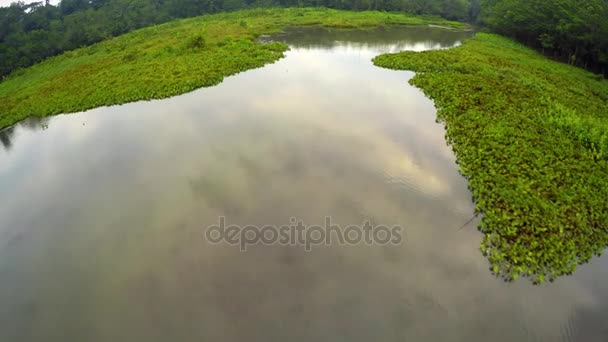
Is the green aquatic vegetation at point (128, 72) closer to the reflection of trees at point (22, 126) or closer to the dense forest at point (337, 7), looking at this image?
the reflection of trees at point (22, 126)

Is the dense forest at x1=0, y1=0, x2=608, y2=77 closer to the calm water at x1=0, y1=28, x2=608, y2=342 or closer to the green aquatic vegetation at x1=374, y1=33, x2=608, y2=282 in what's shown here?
the green aquatic vegetation at x1=374, y1=33, x2=608, y2=282

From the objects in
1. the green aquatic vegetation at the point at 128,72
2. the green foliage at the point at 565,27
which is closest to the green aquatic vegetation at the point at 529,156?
the green foliage at the point at 565,27

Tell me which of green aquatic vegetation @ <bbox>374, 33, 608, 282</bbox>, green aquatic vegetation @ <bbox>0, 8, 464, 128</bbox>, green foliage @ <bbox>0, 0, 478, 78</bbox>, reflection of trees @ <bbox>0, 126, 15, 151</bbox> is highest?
green foliage @ <bbox>0, 0, 478, 78</bbox>

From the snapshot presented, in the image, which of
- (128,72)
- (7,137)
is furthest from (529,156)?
(128,72)

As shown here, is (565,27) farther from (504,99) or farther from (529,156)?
(529,156)

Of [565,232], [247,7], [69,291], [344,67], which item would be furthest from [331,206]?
[247,7]

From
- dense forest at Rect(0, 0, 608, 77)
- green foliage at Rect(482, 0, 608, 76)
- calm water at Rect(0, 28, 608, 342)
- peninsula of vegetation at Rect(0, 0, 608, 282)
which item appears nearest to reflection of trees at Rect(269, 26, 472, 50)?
peninsula of vegetation at Rect(0, 0, 608, 282)

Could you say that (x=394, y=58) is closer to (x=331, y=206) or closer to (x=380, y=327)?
(x=331, y=206)
